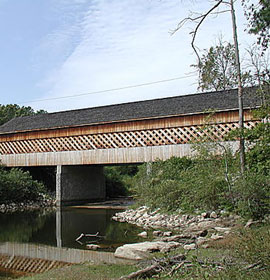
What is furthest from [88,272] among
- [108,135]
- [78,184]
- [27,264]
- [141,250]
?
[78,184]

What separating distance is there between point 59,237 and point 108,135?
8422mm

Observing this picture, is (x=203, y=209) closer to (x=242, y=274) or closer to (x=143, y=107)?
(x=242, y=274)

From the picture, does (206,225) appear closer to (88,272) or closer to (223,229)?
(223,229)

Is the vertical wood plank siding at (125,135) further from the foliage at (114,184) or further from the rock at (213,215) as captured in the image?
the foliage at (114,184)

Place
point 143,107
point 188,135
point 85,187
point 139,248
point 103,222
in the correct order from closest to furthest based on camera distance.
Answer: point 139,248 < point 103,222 < point 188,135 < point 143,107 < point 85,187

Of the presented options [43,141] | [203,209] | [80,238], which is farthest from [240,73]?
[43,141]

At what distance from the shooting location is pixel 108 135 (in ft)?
59.6

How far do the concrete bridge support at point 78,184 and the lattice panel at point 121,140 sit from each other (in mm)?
1434

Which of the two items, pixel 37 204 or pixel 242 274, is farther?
pixel 37 204

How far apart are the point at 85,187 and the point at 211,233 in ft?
44.7

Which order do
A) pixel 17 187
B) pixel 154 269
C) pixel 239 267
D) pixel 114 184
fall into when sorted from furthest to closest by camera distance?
pixel 114 184 < pixel 17 187 < pixel 154 269 < pixel 239 267

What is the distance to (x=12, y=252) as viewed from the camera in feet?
27.5

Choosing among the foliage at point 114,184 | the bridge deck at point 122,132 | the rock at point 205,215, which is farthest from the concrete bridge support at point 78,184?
the rock at point 205,215

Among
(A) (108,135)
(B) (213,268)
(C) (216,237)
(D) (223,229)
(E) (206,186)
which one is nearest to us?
(B) (213,268)
